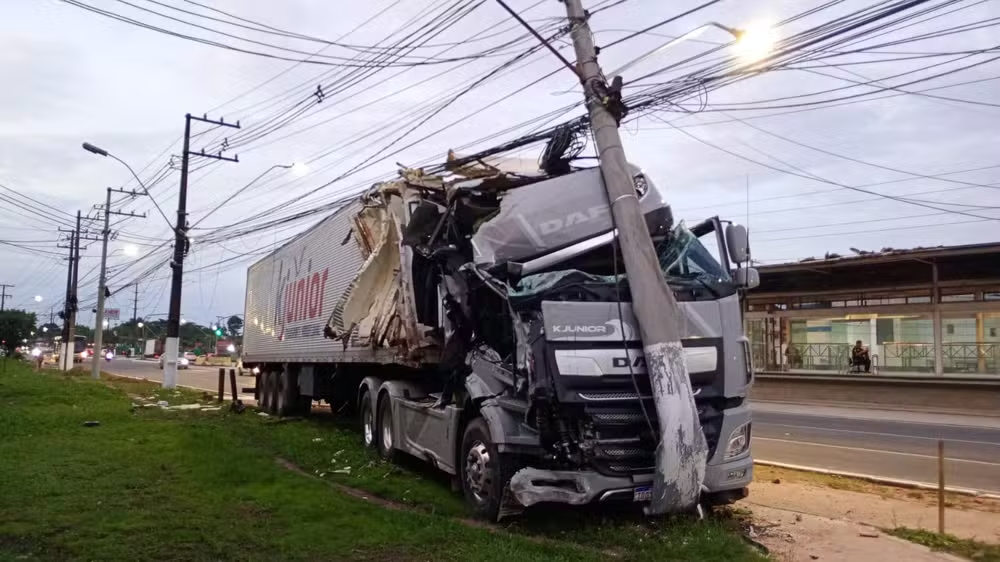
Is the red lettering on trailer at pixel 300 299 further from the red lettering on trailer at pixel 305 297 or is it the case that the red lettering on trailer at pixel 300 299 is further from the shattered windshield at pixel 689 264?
the shattered windshield at pixel 689 264

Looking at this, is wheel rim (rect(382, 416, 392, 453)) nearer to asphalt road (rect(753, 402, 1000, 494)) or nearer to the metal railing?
asphalt road (rect(753, 402, 1000, 494))

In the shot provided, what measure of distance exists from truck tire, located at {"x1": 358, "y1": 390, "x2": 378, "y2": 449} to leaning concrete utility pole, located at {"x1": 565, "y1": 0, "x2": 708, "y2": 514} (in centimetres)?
570

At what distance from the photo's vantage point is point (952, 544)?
6.77m

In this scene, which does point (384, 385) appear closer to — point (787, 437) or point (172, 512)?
point (172, 512)

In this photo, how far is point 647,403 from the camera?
673 cm

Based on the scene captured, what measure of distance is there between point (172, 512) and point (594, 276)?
4471 millimetres

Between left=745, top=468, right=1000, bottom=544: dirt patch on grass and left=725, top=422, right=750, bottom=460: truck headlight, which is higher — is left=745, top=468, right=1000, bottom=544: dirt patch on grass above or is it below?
below

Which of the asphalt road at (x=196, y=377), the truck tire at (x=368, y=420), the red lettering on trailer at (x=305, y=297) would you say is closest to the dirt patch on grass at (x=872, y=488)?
the truck tire at (x=368, y=420)

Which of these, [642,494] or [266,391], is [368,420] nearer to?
[642,494]

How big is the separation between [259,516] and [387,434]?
12.3 feet

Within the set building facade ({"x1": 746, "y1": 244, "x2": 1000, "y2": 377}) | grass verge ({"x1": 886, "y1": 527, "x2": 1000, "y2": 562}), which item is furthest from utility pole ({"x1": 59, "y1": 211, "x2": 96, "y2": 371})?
grass verge ({"x1": 886, "y1": 527, "x2": 1000, "y2": 562})

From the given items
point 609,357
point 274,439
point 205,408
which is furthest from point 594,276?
point 205,408

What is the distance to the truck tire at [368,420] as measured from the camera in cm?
1155

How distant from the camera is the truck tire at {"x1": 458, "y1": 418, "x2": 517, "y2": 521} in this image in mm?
7078
